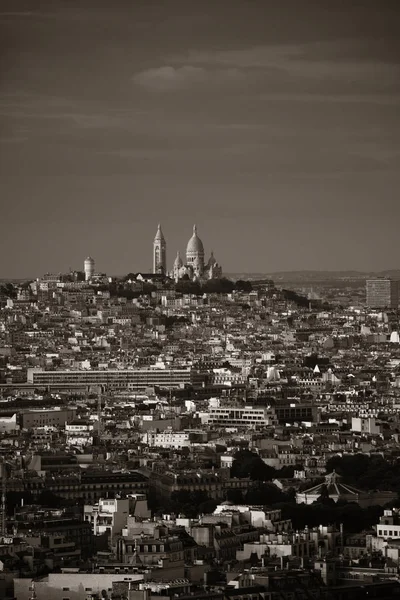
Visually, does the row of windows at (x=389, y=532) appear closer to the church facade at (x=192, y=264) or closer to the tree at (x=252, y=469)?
the tree at (x=252, y=469)

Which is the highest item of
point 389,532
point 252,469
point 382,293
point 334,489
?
point 382,293

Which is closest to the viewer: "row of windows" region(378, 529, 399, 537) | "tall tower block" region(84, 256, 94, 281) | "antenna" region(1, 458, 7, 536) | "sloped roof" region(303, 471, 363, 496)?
"row of windows" region(378, 529, 399, 537)

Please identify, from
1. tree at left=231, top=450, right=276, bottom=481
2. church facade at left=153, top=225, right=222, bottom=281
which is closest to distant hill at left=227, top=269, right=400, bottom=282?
church facade at left=153, top=225, right=222, bottom=281

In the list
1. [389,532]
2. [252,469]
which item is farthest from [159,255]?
[389,532]

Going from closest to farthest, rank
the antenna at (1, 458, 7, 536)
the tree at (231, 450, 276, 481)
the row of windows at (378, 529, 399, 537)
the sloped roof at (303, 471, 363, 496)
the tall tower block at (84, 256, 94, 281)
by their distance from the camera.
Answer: the row of windows at (378, 529, 399, 537) → the antenna at (1, 458, 7, 536) → the sloped roof at (303, 471, 363, 496) → the tree at (231, 450, 276, 481) → the tall tower block at (84, 256, 94, 281)

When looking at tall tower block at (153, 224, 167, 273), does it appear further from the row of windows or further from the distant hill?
the row of windows

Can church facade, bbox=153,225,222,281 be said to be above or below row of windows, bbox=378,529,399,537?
above

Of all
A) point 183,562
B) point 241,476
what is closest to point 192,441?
point 241,476

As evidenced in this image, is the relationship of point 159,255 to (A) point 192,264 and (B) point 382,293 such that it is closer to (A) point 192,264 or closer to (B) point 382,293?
(A) point 192,264
